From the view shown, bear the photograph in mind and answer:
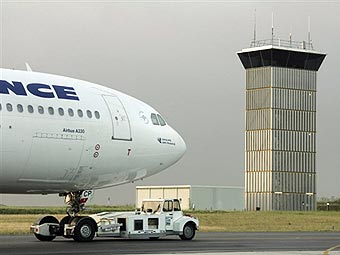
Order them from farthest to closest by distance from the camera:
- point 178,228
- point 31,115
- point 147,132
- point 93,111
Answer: point 178,228 < point 147,132 < point 93,111 < point 31,115

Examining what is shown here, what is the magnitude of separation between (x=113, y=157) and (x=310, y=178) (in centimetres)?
9946

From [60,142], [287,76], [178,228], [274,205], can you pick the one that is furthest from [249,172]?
[60,142]

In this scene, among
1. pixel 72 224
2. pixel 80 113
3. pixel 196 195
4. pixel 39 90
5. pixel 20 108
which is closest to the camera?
pixel 20 108

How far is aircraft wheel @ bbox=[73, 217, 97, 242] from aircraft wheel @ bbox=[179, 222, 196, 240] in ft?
18.4

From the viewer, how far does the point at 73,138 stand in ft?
107

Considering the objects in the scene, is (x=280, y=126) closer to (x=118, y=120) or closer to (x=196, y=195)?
(x=196, y=195)

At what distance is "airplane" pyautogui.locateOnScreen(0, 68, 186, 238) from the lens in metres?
30.9

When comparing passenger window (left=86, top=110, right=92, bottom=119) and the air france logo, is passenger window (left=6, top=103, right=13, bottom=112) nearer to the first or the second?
the air france logo

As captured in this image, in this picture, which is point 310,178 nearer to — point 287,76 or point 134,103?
point 287,76

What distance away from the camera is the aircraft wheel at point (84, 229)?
115 ft

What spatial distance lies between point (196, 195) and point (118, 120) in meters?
85.5

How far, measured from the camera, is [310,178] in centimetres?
13100

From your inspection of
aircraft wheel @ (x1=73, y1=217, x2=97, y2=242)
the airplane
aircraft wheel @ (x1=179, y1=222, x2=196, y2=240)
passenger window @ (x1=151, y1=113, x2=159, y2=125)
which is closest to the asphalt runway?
aircraft wheel @ (x1=73, y1=217, x2=97, y2=242)

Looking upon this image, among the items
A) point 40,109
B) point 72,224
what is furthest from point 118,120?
point 72,224
